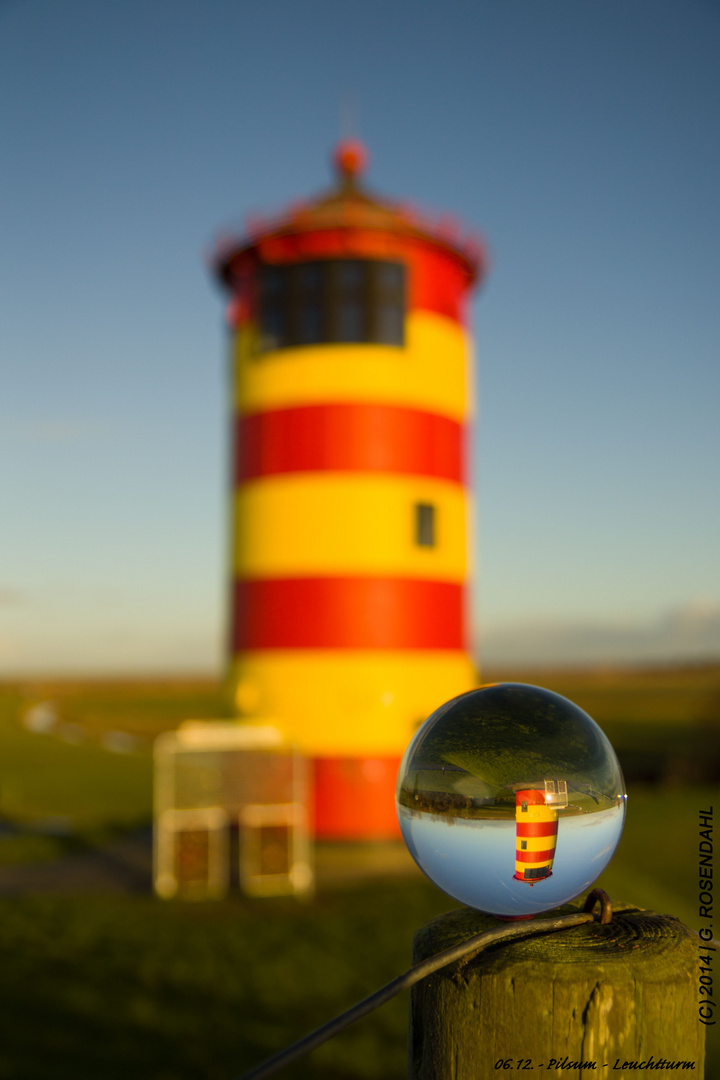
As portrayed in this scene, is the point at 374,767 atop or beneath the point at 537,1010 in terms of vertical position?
beneath

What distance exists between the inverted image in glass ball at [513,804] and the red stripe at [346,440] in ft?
32.8

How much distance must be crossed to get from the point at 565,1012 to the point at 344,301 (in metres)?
11.4

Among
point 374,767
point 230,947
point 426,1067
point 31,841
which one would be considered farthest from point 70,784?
point 426,1067

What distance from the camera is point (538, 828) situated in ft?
5.31

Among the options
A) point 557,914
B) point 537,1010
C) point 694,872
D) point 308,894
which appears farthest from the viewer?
point 694,872

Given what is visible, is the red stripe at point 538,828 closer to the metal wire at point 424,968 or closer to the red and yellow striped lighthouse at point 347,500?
the metal wire at point 424,968

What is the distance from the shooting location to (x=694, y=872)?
1252 centimetres

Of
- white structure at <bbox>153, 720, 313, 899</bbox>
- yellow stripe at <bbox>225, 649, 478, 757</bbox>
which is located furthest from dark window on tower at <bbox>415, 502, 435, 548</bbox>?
white structure at <bbox>153, 720, 313, 899</bbox>

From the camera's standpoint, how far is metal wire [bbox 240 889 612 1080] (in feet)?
4.32

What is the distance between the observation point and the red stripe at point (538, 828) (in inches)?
63.5

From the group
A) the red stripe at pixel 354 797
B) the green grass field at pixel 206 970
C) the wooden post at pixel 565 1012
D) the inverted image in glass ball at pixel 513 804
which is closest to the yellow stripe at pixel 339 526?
the red stripe at pixel 354 797

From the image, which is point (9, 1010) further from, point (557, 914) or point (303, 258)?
point (303, 258)

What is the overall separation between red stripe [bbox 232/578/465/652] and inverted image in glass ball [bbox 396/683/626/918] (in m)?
9.73

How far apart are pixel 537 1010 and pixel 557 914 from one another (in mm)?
321
